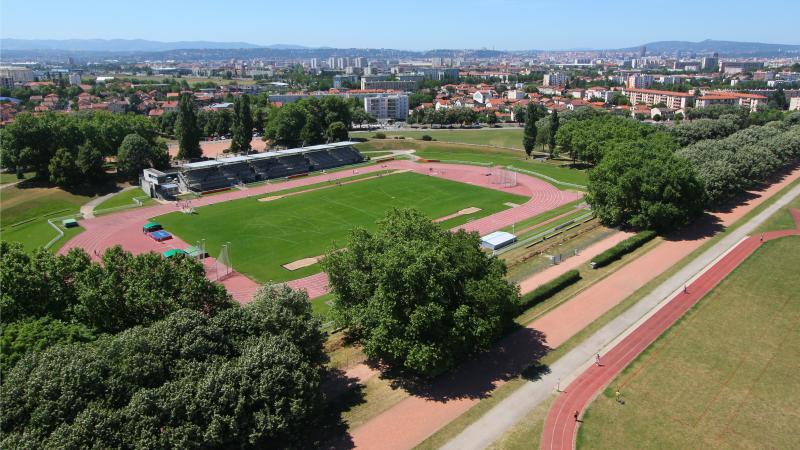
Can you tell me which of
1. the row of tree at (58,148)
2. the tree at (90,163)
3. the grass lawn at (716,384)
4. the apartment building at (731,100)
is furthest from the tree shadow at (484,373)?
the apartment building at (731,100)

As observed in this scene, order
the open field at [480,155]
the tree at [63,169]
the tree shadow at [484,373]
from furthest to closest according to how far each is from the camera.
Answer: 1. the open field at [480,155]
2. the tree at [63,169]
3. the tree shadow at [484,373]

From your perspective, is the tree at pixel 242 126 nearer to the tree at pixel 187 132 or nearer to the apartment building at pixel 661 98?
the tree at pixel 187 132

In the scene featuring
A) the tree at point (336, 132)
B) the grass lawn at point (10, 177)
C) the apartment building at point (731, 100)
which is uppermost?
the apartment building at point (731, 100)

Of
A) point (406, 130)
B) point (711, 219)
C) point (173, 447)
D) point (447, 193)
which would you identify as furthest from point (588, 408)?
point (406, 130)

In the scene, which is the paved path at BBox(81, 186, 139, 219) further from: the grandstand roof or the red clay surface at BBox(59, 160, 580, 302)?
the grandstand roof

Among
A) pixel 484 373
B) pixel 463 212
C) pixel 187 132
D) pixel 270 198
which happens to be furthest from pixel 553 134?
pixel 484 373

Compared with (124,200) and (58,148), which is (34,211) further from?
(58,148)
